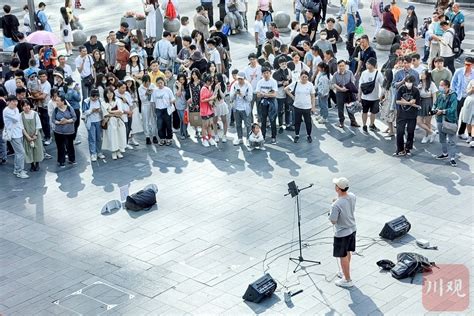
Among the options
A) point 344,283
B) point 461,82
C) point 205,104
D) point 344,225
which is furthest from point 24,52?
point 344,283

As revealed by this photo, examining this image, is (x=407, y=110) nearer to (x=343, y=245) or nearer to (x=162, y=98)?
(x=162, y=98)

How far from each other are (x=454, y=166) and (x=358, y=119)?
395 centimetres

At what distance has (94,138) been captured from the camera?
824 inches

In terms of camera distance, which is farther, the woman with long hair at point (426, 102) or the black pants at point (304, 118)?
the black pants at point (304, 118)

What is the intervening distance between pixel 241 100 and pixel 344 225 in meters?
7.46

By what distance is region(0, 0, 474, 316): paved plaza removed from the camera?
14.4m

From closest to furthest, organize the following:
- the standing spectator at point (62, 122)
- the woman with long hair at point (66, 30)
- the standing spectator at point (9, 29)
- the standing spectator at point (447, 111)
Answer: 1. the standing spectator at point (447, 111)
2. the standing spectator at point (62, 122)
3. the standing spectator at point (9, 29)
4. the woman with long hair at point (66, 30)

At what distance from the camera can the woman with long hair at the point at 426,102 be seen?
816 inches

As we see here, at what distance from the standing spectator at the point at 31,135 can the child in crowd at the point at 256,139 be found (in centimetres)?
459

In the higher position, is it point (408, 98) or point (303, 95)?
point (408, 98)

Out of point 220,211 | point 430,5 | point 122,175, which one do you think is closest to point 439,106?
point 220,211

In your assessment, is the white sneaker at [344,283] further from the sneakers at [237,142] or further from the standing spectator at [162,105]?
the standing spectator at [162,105]

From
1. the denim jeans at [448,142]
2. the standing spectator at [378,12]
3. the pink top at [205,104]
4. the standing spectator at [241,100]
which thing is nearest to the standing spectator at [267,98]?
the standing spectator at [241,100]

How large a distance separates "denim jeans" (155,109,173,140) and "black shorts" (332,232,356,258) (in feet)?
26.4
